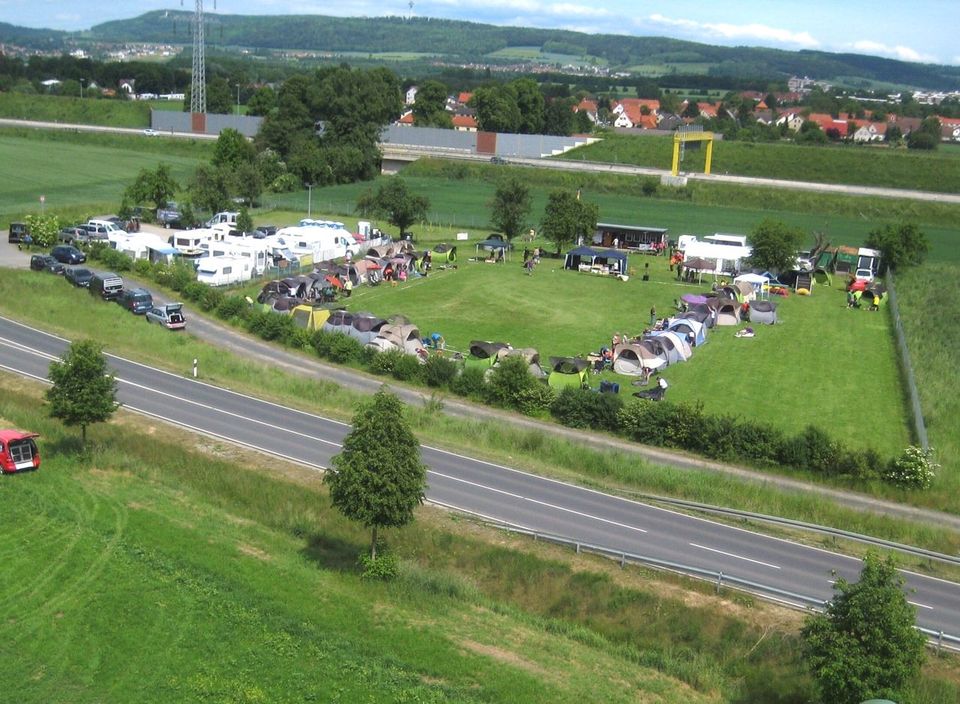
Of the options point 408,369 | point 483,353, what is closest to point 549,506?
point 408,369

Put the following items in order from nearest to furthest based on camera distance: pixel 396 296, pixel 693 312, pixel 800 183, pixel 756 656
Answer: pixel 756 656
pixel 693 312
pixel 396 296
pixel 800 183

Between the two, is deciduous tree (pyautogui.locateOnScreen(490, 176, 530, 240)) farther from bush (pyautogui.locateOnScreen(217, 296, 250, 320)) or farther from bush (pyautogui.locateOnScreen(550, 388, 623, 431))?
bush (pyautogui.locateOnScreen(550, 388, 623, 431))

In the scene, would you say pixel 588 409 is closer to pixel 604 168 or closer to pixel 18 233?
pixel 18 233

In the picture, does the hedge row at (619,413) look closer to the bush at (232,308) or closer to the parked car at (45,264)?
the bush at (232,308)

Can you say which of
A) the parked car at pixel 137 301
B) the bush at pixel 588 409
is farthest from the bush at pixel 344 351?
the parked car at pixel 137 301

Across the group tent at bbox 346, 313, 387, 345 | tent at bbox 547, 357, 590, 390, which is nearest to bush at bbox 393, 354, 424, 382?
tent at bbox 346, 313, 387, 345

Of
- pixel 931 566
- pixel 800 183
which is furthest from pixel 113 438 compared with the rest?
pixel 800 183

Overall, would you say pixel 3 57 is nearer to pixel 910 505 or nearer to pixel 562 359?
pixel 562 359
